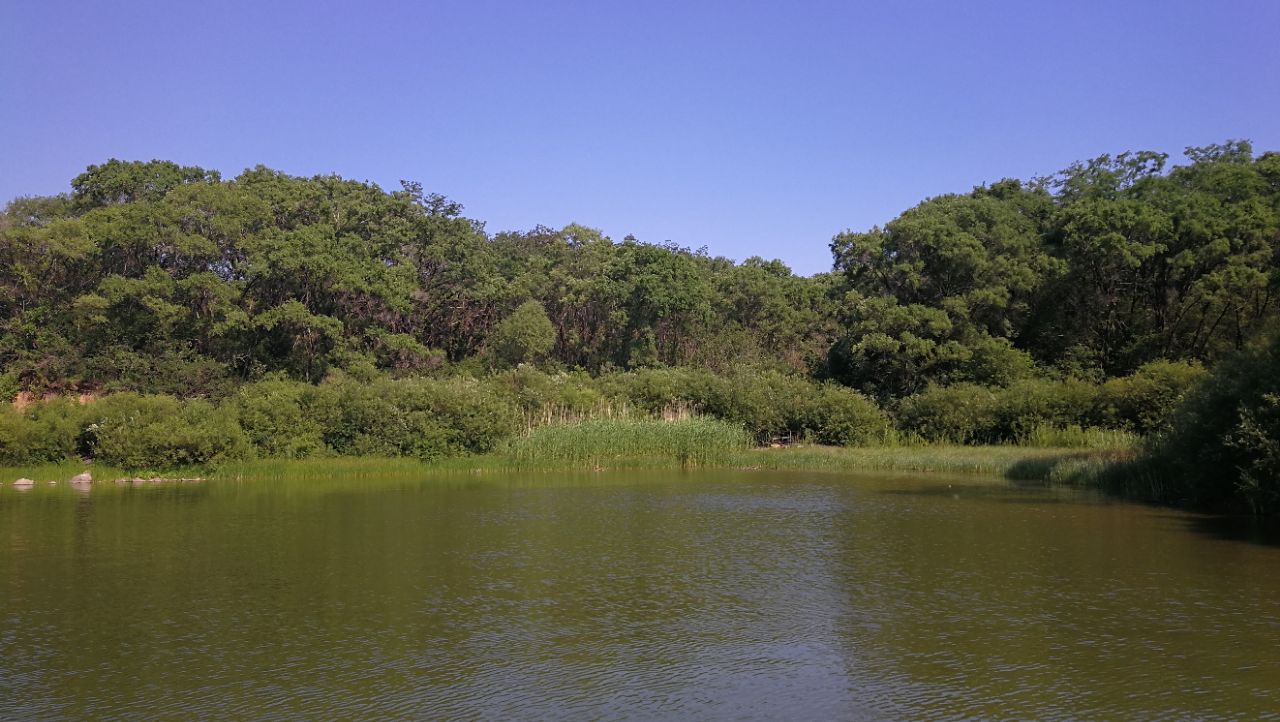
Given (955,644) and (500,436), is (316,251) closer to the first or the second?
(500,436)

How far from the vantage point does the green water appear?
1002 cm

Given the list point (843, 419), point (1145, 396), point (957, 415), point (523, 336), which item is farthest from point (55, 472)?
point (1145, 396)

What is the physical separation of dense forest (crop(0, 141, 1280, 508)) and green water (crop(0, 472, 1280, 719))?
10.9m

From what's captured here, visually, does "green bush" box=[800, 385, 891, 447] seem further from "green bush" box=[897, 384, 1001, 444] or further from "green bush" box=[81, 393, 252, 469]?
"green bush" box=[81, 393, 252, 469]

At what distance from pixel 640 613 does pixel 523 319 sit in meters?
36.9

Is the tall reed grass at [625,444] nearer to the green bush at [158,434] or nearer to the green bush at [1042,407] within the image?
the green bush at [158,434]

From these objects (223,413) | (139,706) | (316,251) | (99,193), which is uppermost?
(99,193)

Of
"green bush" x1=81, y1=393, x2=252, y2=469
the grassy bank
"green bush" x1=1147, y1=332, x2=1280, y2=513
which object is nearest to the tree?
the grassy bank

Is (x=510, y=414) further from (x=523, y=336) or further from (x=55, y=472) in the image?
(x=55, y=472)

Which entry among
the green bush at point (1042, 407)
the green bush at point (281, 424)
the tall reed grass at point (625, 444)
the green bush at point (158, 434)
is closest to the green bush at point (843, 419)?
the tall reed grass at point (625, 444)

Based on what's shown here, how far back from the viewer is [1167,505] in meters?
23.2

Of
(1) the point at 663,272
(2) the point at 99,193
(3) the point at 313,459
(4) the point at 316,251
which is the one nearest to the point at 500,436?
(3) the point at 313,459

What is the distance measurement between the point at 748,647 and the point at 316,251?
36.0 m

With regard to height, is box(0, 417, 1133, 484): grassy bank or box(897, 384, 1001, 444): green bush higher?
box(897, 384, 1001, 444): green bush
